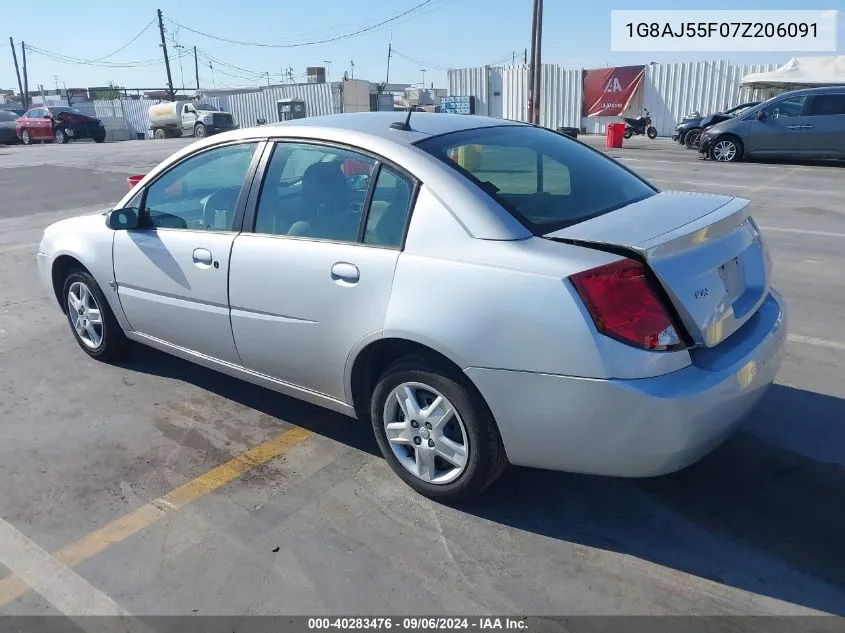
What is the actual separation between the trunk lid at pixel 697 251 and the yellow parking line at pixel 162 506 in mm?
1827

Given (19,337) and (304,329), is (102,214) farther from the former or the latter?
(304,329)

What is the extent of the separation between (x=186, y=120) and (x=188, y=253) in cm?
3668

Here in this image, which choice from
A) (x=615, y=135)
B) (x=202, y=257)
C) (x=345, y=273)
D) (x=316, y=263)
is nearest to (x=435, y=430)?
(x=345, y=273)

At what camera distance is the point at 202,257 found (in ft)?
12.1

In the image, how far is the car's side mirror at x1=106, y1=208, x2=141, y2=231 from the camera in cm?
403

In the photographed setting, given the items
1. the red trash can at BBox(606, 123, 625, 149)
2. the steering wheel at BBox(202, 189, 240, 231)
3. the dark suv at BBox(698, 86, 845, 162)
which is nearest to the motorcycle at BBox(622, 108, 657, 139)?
the red trash can at BBox(606, 123, 625, 149)

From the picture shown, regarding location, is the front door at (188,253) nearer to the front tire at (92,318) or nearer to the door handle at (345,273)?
the front tire at (92,318)

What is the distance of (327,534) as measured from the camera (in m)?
2.90

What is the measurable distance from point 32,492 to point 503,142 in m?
2.81

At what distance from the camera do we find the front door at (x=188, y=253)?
3652 mm

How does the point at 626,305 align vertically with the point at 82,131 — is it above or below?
below

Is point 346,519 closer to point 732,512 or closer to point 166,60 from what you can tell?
point 732,512

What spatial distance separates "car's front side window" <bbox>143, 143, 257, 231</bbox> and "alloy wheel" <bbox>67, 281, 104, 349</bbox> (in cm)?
93

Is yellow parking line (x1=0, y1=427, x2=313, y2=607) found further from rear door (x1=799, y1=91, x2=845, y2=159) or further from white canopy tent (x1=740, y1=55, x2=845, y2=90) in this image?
white canopy tent (x1=740, y1=55, x2=845, y2=90)
